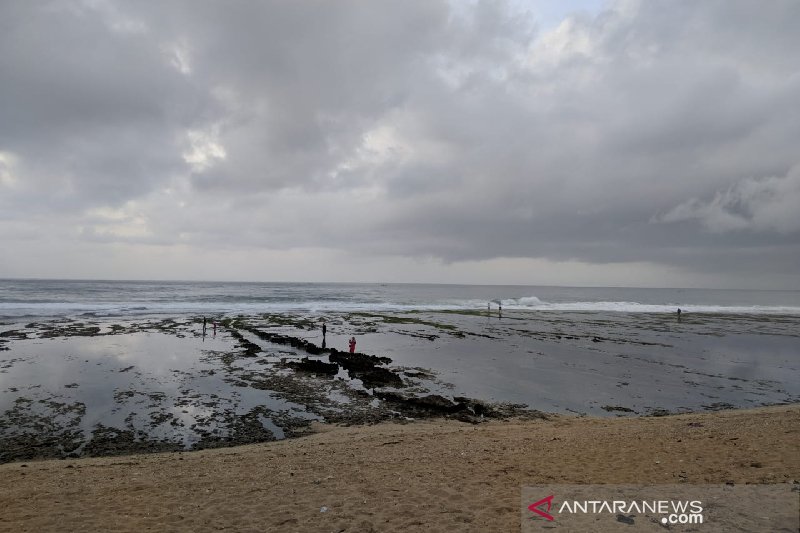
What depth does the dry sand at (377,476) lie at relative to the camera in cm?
699

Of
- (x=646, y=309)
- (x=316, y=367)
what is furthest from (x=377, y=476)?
(x=646, y=309)

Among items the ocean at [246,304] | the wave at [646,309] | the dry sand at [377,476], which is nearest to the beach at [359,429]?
the dry sand at [377,476]

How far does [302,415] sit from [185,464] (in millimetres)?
5485

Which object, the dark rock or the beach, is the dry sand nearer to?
the beach

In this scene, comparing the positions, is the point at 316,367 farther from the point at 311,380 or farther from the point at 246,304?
the point at 246,304

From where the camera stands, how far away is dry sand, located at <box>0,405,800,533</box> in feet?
22.9

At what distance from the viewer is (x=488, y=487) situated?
8.05 m

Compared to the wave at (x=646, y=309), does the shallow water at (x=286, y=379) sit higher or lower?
lower

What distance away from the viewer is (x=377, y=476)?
885 centimetres

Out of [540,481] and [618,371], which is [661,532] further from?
[618,371]

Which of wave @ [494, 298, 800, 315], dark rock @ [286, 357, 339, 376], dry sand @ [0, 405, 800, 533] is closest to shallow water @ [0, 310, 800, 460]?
dark rock @ [286, 357, 339, 376]

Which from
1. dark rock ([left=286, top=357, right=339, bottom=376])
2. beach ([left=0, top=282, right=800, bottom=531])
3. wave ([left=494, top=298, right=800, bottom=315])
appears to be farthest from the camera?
wave ([left=494, top=298, right=800, bottom=315])

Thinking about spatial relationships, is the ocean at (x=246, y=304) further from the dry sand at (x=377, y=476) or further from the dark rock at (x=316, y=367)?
the dry sand at (x=377, y=476)

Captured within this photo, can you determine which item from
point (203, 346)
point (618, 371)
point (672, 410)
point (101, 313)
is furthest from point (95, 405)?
point (101, 313)
